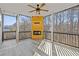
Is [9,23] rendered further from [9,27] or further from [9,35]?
[9,35]

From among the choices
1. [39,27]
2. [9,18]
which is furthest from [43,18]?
[9,18]

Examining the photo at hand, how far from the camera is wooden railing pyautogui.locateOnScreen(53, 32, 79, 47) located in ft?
21.0

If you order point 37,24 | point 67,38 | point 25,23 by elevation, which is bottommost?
point 67,38

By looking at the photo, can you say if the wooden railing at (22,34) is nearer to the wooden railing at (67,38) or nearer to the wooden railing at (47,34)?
the wooden railing at (47,34)

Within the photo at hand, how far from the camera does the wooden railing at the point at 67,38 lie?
21.0ft

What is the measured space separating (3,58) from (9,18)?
803 centimetres

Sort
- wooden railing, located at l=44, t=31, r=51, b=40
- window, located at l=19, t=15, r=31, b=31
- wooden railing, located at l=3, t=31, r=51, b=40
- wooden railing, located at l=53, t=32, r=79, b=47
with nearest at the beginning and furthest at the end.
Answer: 1. wooden railing, located at l=53, t=32, r=79, b=47
2. wooden railing, located at l=3, t=31, r=51, b=40
3. wooden railing, located at l=44, t=31, r=51, b=40
4. window, located at l=19, t=15, r=31, b=31

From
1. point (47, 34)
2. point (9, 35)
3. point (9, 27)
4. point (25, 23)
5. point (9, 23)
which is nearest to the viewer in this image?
point (9, 23)

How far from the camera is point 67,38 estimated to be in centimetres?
721

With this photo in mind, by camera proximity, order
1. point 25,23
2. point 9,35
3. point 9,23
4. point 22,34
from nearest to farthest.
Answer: point 9,23, point 9,35, point 22,34, point 25,23

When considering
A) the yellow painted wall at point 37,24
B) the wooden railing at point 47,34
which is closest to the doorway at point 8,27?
the yellow painted wall at point 37,24

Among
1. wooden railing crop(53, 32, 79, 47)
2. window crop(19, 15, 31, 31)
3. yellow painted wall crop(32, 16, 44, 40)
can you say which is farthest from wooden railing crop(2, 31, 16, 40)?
wooden railing crop(53, 32, 79, 47)

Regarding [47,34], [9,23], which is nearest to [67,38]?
[47,34]

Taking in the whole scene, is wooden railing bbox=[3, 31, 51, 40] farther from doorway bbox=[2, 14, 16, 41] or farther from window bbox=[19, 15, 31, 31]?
window bbox=[19, 15, 31, 31]
